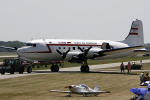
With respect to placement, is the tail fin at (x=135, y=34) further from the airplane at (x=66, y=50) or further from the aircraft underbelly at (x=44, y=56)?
the aircraft underbelly at (x=44, y=56)

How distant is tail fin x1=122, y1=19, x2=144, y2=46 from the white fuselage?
28.3ft

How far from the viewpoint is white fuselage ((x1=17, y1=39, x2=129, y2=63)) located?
151 feet

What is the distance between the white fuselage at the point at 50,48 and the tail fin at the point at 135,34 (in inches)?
340

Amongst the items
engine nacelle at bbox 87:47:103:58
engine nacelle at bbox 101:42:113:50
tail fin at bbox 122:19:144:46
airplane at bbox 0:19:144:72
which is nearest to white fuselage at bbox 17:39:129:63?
airplane at bbox 0:19:144:72

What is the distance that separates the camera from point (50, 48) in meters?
47.0

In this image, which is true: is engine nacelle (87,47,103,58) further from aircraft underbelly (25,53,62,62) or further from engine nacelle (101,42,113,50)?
aircraft underbelly (25,53,62,62)

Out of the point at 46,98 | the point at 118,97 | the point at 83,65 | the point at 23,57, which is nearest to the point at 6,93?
the point at 46,98

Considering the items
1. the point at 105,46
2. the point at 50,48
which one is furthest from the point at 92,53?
the point at 50,48

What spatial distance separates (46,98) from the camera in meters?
23.7

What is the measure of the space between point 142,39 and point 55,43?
57.1 feet

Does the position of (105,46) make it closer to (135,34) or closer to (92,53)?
(92,53)

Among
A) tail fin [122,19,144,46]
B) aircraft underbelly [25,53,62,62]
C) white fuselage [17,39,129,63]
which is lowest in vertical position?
aircraft underbelly [25,53,62,62]

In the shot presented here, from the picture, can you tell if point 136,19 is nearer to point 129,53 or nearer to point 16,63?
point 129,53

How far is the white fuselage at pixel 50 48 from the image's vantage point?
46.1m
